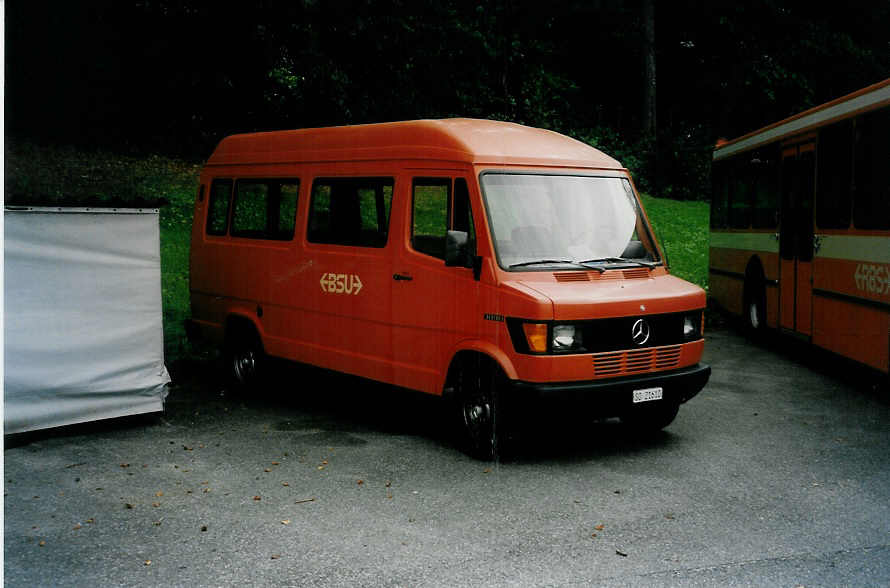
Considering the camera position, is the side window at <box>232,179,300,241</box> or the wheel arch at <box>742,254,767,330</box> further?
the wheel arch at <box>742,254,767,330</box>

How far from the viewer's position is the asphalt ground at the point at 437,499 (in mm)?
5328

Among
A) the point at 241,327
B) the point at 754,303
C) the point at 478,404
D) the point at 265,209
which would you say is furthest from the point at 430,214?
the point at 754,303

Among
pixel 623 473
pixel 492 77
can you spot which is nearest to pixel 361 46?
pixel 492 77

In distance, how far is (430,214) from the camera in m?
8.26

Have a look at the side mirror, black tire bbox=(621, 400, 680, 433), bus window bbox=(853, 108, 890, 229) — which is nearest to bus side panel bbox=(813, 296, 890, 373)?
bus window bbox=(853, 108, 890, 229)

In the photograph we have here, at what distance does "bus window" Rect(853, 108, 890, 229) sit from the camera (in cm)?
984

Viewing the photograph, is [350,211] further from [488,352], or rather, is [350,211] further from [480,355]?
[488,352]

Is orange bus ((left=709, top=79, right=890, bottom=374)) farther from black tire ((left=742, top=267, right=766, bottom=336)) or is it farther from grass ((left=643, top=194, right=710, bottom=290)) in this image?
grass ((left=643, top=194, right=710, bottom=290))

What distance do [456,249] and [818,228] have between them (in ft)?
18.7

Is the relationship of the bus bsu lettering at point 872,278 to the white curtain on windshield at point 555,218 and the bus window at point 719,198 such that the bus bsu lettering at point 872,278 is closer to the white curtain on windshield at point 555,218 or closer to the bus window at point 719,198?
the white curtain on windshield at point 555,218

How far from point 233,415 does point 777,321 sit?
7229 millimetres

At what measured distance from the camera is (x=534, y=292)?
23.8 feet

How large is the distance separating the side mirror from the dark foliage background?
26.2ft

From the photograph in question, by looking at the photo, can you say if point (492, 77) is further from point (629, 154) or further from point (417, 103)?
point (629, 154)
